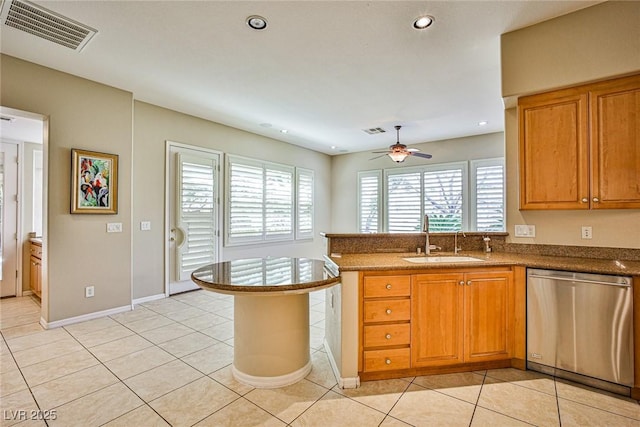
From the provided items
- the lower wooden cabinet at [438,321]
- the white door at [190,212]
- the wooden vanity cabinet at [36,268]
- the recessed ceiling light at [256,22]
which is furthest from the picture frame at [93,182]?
the lower wooden cabinet at [438,321]

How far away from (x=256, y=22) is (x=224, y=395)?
2846 millimetres

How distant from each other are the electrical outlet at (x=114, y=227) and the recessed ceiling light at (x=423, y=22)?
393cm

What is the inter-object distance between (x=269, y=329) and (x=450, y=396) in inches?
53.2

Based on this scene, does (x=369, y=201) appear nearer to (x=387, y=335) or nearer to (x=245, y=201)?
(x=245, y=201)

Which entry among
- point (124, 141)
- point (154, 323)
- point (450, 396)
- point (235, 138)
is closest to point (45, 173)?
point (124, 141)

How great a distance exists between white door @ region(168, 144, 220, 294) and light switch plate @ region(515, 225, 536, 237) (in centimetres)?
427

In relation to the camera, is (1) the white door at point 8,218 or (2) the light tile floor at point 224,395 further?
(1) the white door at point 8,218

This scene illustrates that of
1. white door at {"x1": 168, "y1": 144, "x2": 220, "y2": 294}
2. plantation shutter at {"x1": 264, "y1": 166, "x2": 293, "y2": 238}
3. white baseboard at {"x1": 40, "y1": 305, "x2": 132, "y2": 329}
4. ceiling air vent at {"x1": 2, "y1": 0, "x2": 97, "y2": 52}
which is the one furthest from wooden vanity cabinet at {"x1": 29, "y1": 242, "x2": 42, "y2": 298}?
plantation shutter at {"x1": 264, "y1": 166, "x2": 293, "y2": 238}

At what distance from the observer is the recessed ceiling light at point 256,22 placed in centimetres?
241

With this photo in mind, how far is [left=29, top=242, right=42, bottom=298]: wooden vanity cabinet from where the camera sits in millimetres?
4395

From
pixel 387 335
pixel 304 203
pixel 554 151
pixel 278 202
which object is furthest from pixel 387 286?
pixel 304 203

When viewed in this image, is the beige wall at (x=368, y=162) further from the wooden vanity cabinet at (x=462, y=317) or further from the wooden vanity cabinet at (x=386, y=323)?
the wooden vanity cabinet at (x=386, y=323)

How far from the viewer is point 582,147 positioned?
247 centimetres

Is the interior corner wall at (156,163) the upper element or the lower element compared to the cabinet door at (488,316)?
upper
